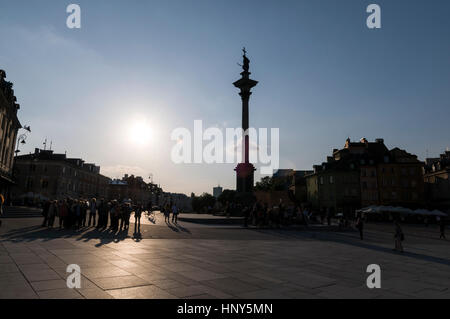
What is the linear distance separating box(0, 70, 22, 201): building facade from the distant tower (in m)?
27.8

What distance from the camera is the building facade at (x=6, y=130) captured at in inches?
1419

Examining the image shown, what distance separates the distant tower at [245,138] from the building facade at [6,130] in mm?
27800

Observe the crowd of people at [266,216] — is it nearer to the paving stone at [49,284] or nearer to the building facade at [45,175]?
the paving stone at [49,284]

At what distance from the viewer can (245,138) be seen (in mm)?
30266

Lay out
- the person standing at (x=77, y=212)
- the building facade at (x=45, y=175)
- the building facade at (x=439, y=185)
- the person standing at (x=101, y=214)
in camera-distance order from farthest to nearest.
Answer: the building facade at (x=45, y=175) < the building facade at (x=439, y=185) < the person standing at (x=101, y=214) < the person standing at (x=77, y=212)

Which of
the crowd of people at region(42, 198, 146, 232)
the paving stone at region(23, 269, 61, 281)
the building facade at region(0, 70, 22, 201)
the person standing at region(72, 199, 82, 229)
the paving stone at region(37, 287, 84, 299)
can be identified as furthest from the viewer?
the building facade at region(0, 70, 22, 201)

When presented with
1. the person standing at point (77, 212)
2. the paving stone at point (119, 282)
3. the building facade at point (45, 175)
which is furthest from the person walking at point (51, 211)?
the building facade at point (45, 175)

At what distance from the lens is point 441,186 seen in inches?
2093

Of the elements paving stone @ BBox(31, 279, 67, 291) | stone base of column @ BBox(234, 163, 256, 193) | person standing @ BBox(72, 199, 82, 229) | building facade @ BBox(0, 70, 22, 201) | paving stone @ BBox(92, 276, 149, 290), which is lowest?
paving stone @ BBox(92, 276, 149, 290)

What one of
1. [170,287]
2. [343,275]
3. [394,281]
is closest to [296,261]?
[343,275]

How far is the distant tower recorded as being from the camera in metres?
29.0

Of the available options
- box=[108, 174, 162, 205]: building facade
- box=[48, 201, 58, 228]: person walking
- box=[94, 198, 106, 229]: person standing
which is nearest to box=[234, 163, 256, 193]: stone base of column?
box=[94, 198, 106, 229]: person standing

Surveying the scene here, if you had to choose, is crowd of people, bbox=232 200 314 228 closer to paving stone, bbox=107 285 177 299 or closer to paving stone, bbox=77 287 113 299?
paving stone, bbox=107 285 177 299
